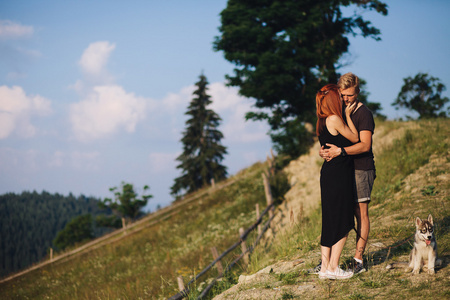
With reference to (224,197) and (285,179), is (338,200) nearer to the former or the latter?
(285,179)

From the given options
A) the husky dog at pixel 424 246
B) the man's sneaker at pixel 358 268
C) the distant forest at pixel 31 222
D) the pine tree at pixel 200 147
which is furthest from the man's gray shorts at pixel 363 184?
the distant forest at pixel 31 222

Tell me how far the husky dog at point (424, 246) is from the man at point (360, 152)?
59 cm

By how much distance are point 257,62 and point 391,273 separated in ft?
54.3

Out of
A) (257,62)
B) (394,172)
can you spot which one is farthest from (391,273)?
(257,62)

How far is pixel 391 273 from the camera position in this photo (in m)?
4.09

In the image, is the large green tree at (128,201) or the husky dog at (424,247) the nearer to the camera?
the husky dog at (424,247)

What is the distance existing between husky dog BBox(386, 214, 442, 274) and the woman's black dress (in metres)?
0.75

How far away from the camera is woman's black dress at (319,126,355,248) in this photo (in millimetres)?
3984

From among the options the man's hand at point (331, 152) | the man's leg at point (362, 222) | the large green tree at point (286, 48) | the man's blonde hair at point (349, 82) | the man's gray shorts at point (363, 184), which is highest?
the large green tree at point (286, 48)

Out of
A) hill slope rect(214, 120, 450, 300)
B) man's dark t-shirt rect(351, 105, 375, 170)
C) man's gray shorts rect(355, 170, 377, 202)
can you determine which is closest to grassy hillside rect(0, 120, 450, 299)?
hill slope rect(214, 120, 450, 300)

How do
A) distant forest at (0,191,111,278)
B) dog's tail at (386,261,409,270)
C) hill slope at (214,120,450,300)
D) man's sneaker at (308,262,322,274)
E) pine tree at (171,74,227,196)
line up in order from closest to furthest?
hill slope at (214,120,450,300)
dog's tail at (386,261,409,270)
man's sneaker at (308,262,322,274)
pine tree at (171,74,227,196)
distant forest at (0,191,111,278)

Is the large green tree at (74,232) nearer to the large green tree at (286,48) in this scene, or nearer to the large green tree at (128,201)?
the large green tree at (128,201)

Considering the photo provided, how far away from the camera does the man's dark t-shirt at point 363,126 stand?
13.0 ft

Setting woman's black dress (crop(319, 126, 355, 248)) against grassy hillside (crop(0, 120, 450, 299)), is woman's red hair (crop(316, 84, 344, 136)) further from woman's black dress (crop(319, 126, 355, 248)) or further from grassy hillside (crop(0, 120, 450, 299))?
grassy hillside (crop(0, 120, 450, 299))
